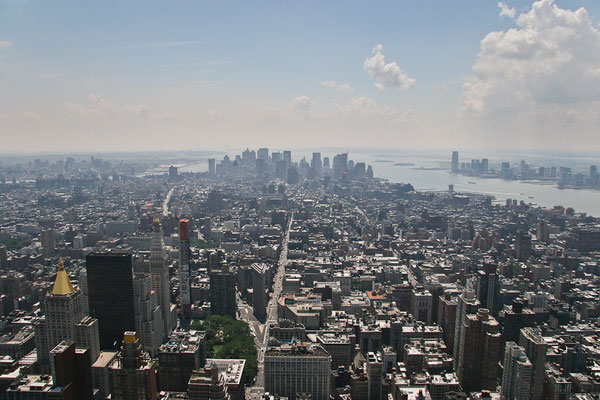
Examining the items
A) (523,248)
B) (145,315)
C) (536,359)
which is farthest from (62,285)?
(523,248)

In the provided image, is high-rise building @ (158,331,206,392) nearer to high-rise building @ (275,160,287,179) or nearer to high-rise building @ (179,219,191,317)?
high-rise building @ (179,219,191,317)

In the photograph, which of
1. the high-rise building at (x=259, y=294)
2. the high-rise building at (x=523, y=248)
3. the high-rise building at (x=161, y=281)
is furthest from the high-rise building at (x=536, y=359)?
the high-rise building at (x=523, y=248)

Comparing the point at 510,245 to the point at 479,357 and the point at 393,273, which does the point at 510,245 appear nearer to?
the point at 393,273

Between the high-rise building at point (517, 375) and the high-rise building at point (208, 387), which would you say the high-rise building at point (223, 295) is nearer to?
the high-rise building at point (208, 387)

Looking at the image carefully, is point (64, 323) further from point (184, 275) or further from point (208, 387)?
point (184, 275)

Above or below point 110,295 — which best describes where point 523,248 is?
below

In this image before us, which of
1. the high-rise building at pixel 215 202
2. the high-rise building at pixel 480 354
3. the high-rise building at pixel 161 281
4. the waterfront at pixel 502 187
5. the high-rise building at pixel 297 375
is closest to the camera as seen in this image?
the high-rise building at pixel 297 375
